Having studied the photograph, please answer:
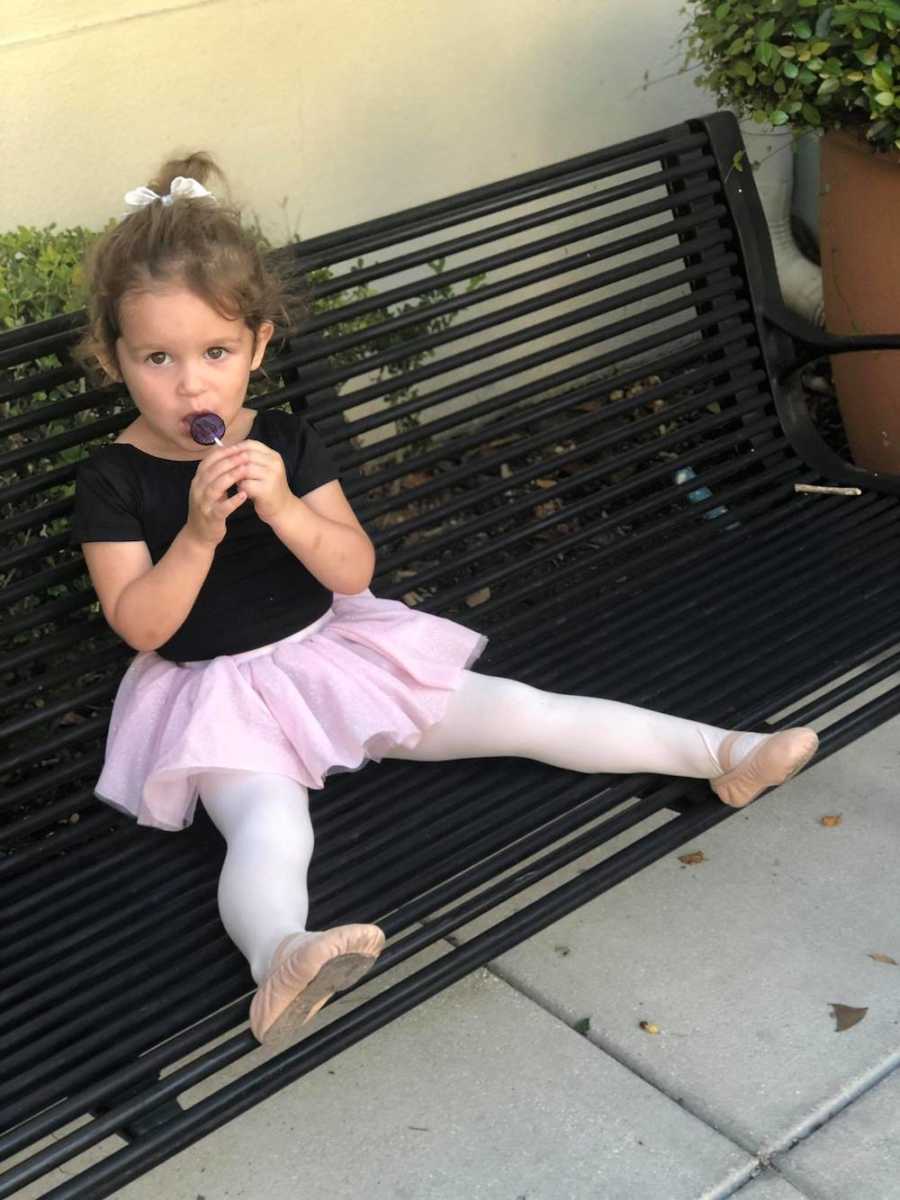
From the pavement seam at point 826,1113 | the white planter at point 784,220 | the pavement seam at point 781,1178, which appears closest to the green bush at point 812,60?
the white planter at point 784,220

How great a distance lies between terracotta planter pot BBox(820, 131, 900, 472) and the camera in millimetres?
4043

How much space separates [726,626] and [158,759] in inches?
Result: 43.9

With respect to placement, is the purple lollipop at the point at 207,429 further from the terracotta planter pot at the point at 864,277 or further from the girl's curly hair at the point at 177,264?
the terracotta planter pot at the point at 864,277

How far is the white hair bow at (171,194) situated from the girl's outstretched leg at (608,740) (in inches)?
37.3

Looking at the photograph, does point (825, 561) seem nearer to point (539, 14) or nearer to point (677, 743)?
point (677, 743)

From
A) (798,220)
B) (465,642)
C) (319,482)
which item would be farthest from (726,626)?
(798,220)

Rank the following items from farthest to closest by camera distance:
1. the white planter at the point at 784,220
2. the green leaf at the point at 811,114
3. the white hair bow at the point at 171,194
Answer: the white planter at the point at 784,220 → the green leaf at the point at 811,114 → the white hair bow at the point at 171,194

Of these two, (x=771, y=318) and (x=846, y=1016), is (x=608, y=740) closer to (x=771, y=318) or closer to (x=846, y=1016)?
(x=846, y=1016)

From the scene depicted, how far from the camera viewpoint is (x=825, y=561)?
322 centimetres

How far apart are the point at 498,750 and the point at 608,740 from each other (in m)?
0.19

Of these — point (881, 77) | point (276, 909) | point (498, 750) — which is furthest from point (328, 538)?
point (881, 77)

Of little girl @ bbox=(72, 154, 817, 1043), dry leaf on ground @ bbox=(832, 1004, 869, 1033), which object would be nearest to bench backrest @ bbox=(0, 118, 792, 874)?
little girl @ bbox=(72, 154, 817, 1043)

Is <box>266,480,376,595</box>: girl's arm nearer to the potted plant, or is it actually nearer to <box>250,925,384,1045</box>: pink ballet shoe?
<box>250,925,384,1045</box>: pink ballet shoe

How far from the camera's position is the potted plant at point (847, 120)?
3.62 meters
